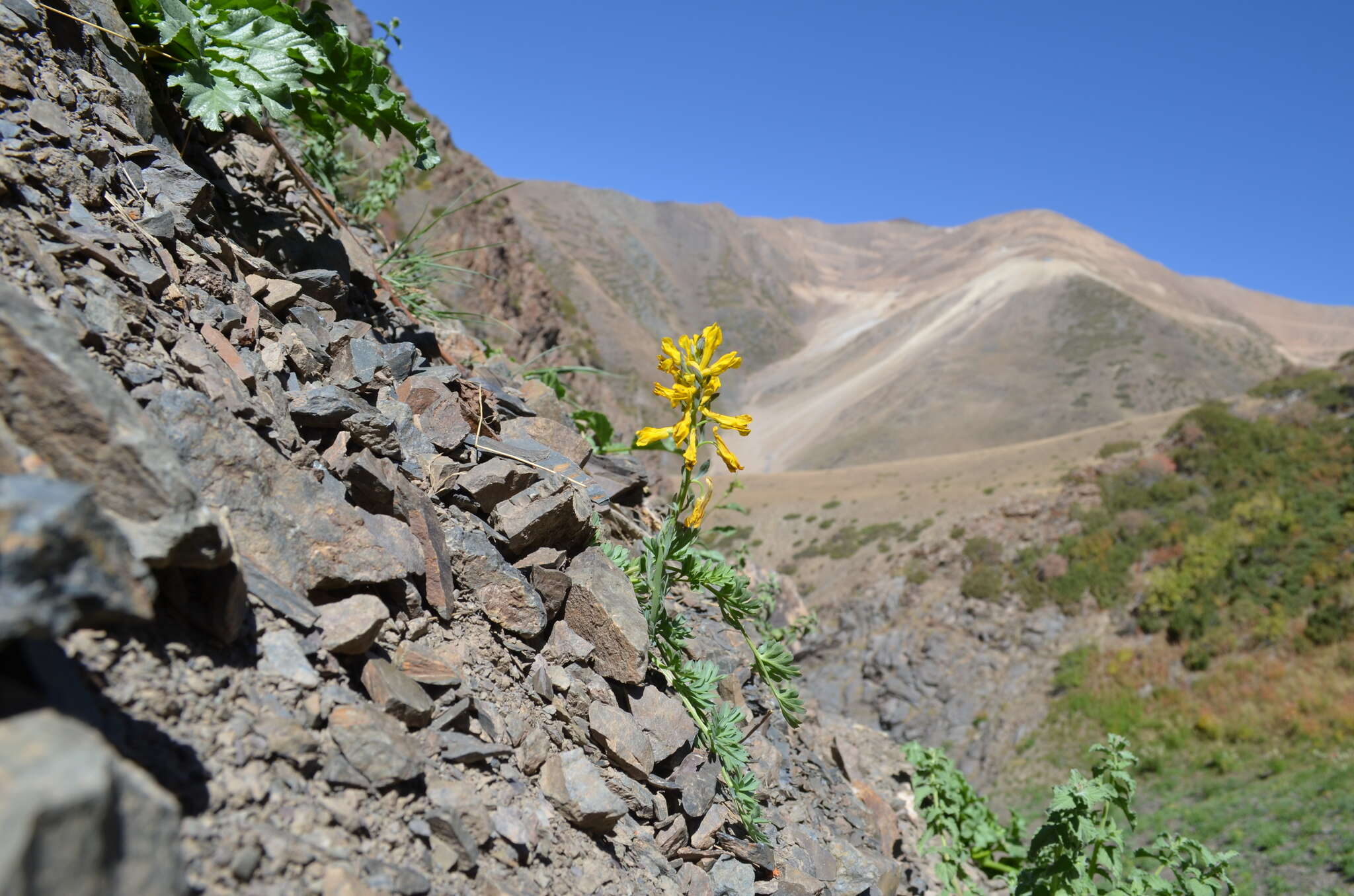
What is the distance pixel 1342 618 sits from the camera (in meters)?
15.1

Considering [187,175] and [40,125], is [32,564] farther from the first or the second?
[187,175]

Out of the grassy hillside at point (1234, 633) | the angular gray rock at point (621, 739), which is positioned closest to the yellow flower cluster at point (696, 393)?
the angular gray rock at point (621, 739)

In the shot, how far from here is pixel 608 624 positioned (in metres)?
3.09

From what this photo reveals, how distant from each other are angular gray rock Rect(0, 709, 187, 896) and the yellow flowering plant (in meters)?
2.06

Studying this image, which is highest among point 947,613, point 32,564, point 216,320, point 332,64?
point 332,64

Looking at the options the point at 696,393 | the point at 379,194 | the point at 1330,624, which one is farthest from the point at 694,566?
the point at 1330,624

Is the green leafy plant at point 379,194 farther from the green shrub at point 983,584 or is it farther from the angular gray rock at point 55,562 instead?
the green shrub at point 983,584

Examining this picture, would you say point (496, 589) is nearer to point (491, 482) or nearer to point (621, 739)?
point (491, 482)

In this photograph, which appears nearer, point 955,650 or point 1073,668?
point 1073,668

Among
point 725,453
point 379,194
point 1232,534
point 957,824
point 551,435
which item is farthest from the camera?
point 1232,534

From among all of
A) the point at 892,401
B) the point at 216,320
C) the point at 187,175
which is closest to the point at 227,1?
the point at 187,175

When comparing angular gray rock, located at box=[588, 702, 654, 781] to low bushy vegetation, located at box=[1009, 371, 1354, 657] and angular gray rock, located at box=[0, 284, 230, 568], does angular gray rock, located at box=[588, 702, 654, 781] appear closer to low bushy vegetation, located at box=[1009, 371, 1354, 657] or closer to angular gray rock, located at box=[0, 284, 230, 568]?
angular gray rock, located at box=[0, 284, 230, 568]

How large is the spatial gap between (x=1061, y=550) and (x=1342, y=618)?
742 centimetres

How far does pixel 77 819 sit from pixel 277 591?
3.50 feet
